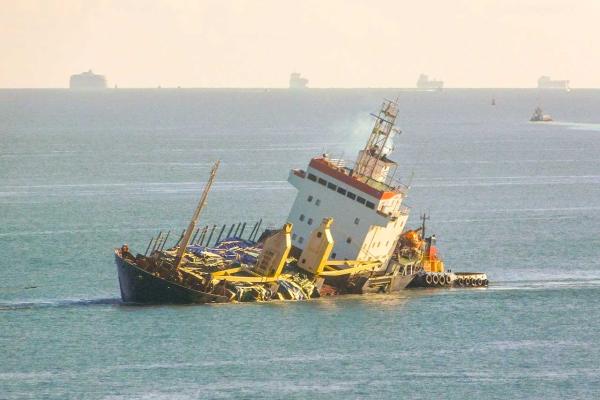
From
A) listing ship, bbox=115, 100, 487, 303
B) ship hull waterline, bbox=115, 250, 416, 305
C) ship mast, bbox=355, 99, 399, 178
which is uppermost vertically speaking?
ship mast, bbox=355, 99, 399, 178

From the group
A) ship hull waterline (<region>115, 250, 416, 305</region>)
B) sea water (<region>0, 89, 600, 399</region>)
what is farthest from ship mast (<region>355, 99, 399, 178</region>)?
ship hull waterline (<region>115, 250, 416, 305</region>)

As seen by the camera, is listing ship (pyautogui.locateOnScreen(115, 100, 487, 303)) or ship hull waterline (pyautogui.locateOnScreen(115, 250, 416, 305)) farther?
listing ship (pyautogui.locateOnScreen(115, 100, 487, 303))

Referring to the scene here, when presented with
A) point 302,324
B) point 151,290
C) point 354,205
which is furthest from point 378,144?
point 151,290

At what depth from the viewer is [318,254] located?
72.3 m

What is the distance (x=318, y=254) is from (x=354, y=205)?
14.1 feet

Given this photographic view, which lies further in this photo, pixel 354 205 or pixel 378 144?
pixel 378 144

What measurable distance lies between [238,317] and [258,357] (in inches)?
248

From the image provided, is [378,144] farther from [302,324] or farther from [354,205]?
[302,324]

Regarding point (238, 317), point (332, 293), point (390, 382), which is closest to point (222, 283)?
point (238, 317)

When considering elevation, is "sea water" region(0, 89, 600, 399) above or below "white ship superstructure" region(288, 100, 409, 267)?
below

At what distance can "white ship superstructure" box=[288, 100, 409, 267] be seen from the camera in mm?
74938

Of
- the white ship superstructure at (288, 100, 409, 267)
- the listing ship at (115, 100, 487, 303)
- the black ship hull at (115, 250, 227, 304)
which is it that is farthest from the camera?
the white ship superstructure at (288, 100, 409, 267)

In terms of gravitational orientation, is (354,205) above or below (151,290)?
above

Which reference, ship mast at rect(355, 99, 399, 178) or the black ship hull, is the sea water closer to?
the black ship hull
